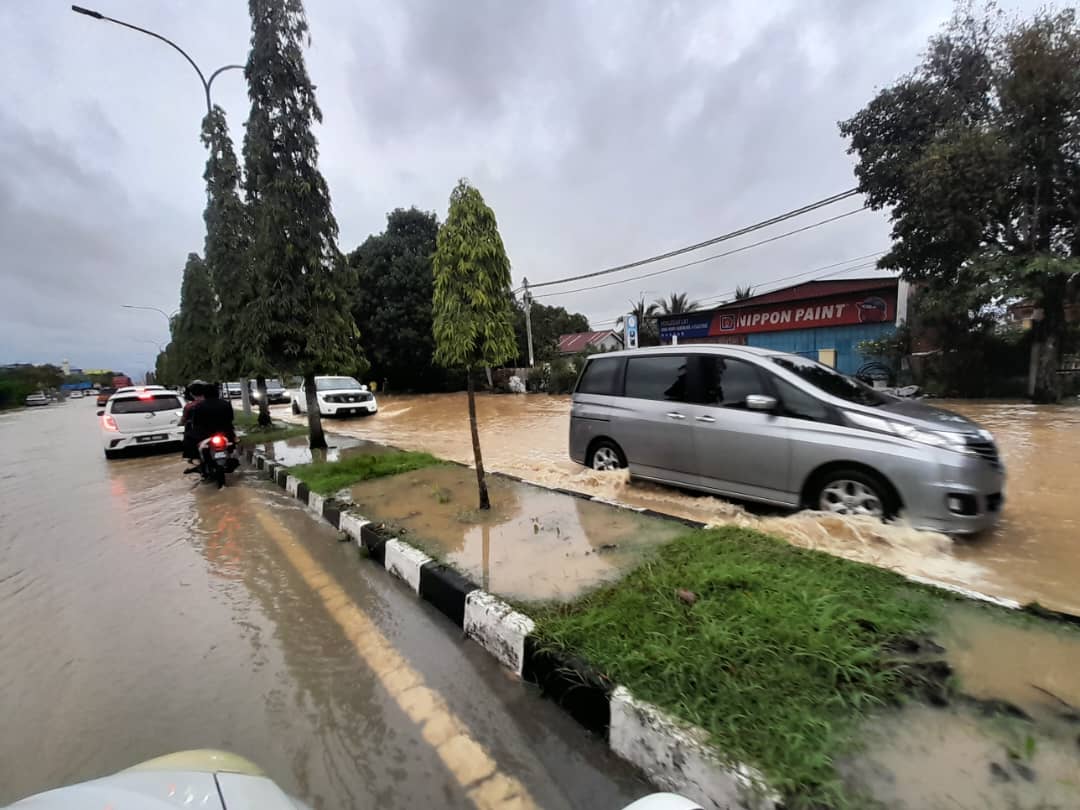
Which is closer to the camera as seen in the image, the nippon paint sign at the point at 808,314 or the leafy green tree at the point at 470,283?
the leafy green tree at the point at 470,283

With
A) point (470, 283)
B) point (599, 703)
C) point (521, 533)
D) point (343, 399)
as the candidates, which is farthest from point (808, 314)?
point (599, 703)

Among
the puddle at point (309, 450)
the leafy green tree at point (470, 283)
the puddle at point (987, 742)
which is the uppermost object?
the leafy green tree at point (470, 283)

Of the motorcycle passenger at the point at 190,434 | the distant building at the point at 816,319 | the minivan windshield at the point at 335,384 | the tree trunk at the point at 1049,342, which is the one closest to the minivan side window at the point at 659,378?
the motorcycle passenger at the point at 190,434

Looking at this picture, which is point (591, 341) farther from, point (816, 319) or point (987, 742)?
point (987, 742)

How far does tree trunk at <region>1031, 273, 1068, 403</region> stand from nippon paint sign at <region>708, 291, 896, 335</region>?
5.61 metres

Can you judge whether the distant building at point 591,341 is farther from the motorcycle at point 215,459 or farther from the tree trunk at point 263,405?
the motorcycle at point 215,459

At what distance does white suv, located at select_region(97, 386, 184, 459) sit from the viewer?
995 centimetres

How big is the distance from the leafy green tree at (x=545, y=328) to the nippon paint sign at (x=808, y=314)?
Result: 10065 mm

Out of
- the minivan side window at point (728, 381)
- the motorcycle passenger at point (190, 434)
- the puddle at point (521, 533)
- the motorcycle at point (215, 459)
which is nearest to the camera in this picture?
the puddle at point (521, 533)

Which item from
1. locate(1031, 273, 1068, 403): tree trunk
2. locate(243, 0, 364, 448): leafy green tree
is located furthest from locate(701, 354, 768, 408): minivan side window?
locate(1031, 273, 1068, 403): tree trunk

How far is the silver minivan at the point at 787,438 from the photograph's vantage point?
11.8ft

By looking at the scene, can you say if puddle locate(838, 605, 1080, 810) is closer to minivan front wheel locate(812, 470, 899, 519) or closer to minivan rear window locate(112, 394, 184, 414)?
minivan front wheel locate(812, 470, 899, 519)

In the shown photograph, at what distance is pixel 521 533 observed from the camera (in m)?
3.97

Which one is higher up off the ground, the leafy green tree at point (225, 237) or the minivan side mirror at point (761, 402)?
the leafy green tree at point (225, 237)
